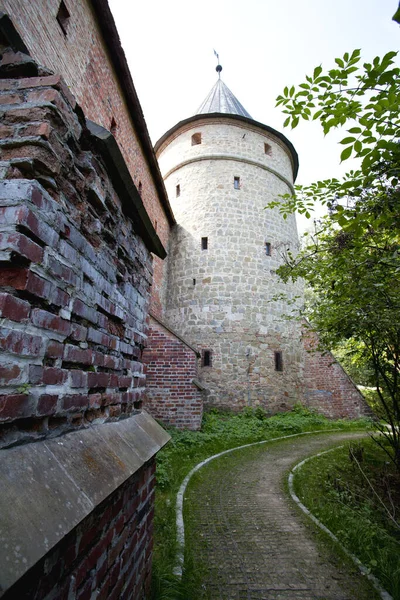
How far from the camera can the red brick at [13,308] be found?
101 cm

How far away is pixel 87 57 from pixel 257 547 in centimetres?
817

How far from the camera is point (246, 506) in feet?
15.6

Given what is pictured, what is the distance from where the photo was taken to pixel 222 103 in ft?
53.4

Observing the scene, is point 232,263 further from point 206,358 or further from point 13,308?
point 13,308

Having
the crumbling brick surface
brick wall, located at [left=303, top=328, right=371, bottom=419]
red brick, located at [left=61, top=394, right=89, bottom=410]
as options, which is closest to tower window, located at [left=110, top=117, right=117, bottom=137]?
the crumbling brick surface

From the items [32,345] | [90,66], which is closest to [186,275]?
[90,66]

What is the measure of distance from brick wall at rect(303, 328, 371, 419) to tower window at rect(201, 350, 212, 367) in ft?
12.8

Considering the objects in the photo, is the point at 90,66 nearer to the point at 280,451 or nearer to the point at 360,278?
the point at 360,278

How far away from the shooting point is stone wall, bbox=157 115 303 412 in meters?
12.2

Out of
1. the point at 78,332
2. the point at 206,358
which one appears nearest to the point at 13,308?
the point at 78,332

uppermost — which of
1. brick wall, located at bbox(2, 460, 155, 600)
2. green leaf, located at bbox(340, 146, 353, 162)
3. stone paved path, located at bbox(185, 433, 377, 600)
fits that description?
green leaf, located at bbox(340, 146, 353, 162)

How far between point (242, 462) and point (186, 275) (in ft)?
26.1

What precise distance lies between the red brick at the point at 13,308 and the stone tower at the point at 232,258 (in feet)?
35.4

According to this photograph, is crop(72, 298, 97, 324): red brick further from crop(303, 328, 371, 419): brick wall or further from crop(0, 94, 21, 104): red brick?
crop(303, 328, 371, 419): brick wall
